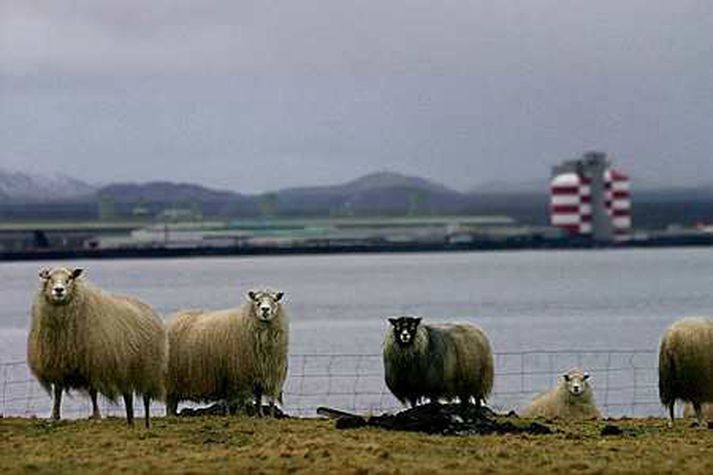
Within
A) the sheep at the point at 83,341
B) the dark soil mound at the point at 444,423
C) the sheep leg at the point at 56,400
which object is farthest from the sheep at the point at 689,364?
the sheep leg at the point at 56,400

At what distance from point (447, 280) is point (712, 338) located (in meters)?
151

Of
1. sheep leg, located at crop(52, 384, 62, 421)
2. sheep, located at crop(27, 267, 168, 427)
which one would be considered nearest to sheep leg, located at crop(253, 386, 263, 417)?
sheep, located at crop(27, 267, 168, 427)

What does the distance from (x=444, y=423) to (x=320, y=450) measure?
2945mm

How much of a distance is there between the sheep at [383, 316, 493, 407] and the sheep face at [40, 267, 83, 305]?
17.0 ft

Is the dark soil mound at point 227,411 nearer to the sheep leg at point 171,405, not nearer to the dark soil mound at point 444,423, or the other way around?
the sheep leg at point 171,405

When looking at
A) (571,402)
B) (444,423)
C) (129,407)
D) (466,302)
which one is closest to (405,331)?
(444,423)

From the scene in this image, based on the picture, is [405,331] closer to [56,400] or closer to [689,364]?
[689,364]

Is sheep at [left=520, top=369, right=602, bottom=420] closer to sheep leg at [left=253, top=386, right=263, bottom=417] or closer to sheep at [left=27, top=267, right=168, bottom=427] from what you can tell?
sheep leg at [left=253, top=386, right=263, bottom=417]

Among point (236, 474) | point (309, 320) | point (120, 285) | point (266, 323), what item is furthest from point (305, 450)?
point (120, 285)

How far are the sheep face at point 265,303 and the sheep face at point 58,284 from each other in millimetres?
3392

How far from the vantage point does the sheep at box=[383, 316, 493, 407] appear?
26688 millimetres

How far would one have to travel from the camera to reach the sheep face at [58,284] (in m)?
23.4

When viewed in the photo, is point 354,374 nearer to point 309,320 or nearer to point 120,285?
point 309,320

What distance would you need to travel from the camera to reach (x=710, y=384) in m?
26.8
